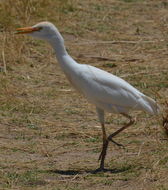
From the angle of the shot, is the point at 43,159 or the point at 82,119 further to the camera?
the point at 82,119

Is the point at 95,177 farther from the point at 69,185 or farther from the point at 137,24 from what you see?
the point at 137,24

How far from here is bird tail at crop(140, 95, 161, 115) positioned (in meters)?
6.77

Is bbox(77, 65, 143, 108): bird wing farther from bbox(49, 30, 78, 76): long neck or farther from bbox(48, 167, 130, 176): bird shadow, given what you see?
bbox(48, 167, 130, 176): bird shadow

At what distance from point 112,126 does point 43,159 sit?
1416 millimetres

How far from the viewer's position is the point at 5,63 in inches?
405

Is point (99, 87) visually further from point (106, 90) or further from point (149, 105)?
point (149, 105)

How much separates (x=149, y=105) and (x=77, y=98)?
2627 millimetres

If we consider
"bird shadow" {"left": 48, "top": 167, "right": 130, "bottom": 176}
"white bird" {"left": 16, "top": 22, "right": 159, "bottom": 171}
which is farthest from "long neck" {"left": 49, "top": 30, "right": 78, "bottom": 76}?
"bird shadow" {"left": 48, "top": 167, "right": 130, "bottom": 176}

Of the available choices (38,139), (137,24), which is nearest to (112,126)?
(38,139)

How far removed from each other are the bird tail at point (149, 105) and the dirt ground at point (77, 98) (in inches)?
13.3

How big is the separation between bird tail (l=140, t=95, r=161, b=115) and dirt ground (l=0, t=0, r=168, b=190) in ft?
1.11

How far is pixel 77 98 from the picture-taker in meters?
9.35

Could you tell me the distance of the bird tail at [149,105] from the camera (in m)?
6.77

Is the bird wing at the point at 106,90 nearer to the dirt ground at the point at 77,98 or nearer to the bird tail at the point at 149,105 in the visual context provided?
the bird tail at the point at 149,105
